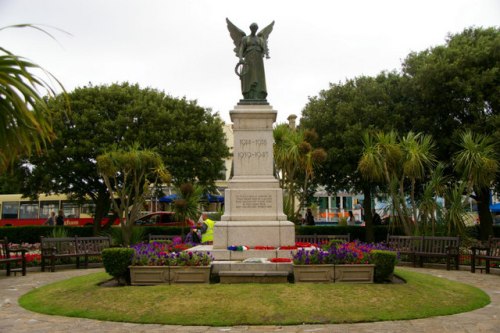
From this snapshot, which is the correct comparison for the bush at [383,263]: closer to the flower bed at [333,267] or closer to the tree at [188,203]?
the flower bed at [333,267]

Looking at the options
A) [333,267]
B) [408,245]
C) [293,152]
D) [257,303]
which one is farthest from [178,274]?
[293,152]

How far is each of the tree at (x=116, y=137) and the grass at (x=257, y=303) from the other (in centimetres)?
1585

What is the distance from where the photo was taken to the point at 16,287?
38.5 ft

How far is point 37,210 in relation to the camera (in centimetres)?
3575

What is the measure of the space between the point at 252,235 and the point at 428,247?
608 cm

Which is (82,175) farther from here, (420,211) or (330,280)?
(330,280)

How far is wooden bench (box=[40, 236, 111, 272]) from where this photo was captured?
15.1m

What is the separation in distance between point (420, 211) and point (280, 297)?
1121 centimetres

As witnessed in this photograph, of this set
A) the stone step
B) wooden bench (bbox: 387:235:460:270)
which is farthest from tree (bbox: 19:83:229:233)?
the stone step

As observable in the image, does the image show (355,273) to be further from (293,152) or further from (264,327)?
(293,152)

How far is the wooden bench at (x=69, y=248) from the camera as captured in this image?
15.1 metres

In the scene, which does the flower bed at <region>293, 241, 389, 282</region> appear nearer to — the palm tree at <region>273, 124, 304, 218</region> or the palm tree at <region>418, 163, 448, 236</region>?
the palm tree at <region>418, 163, 448, 236</region>

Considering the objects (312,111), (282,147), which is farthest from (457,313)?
(312,111)

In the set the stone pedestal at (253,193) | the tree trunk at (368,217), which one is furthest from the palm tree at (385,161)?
the stone pedestal at (253,193)
